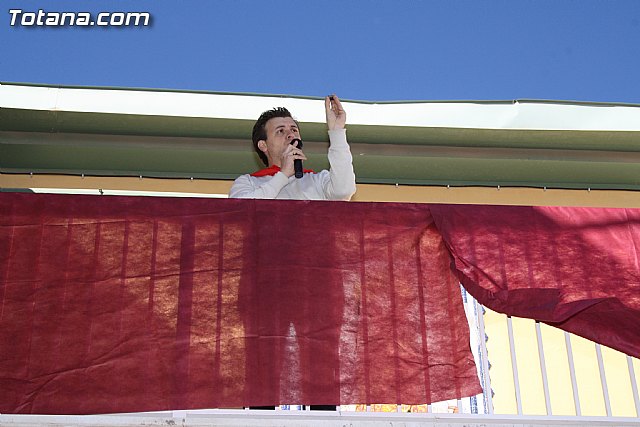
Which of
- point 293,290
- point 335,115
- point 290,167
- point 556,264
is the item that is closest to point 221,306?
point 293,290

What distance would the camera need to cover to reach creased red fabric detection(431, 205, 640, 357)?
3.71 m

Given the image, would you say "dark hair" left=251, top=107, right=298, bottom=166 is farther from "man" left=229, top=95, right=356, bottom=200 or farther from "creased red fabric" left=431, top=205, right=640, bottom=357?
"creased red fabric" left=431, top=205, right=640, bottom=357

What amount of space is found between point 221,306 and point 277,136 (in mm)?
1064

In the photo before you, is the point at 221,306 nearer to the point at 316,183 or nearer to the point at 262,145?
the point at 316,183

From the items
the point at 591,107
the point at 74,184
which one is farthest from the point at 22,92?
the point at 591,107

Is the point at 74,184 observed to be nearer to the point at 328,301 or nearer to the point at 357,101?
the point at 357,101

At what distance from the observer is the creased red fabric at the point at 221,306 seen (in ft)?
11.3

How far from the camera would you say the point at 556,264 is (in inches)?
150

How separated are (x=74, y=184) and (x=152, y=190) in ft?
1.70

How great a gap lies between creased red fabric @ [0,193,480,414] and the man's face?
56 cm

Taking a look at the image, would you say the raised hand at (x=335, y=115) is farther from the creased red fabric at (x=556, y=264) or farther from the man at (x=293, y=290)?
the creased red fabric at (x=556, y=264)

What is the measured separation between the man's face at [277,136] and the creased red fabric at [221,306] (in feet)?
1.84

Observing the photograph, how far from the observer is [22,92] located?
5.35 m

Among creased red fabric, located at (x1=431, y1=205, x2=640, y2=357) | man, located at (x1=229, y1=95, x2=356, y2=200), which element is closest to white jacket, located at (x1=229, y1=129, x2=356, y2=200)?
man, located at (x1=229, y1=95, x2=356, y2=200)
